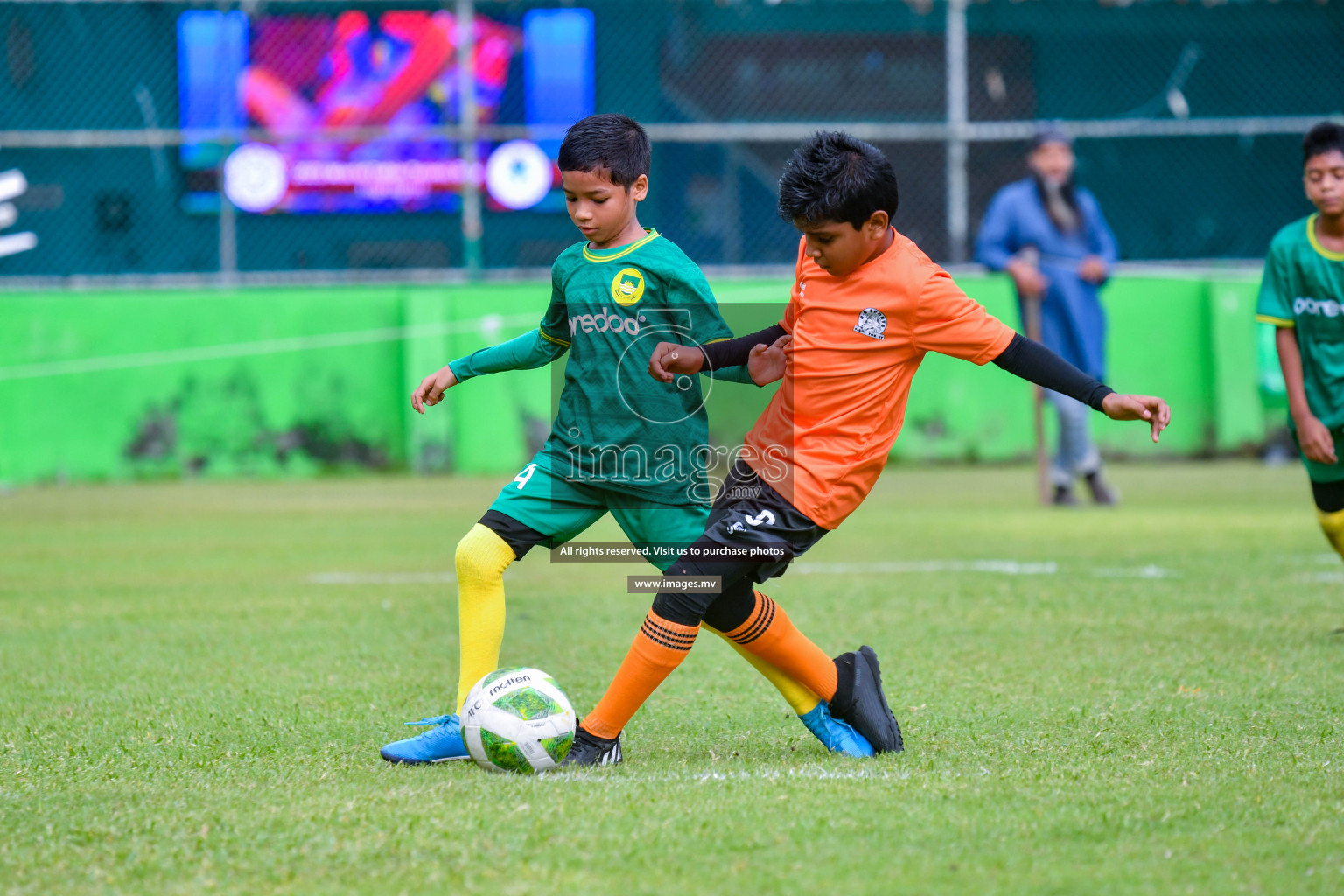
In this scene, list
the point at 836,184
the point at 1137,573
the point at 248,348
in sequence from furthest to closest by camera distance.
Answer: the point at 248,348
the point at 1137,573
the point at 836,184

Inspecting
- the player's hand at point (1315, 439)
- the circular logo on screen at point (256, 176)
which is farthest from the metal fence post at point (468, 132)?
the player's hand at point (1315, 439)

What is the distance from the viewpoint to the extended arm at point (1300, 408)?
480 centimetres

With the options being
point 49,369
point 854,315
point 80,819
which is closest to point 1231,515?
point 854,315

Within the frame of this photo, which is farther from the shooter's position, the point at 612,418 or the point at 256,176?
the point at 256,176

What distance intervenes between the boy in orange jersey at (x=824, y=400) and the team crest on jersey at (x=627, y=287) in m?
0.22

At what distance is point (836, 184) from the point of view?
324 centimetres

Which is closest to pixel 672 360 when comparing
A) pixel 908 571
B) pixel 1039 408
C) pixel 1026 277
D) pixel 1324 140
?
pixel 1324 140

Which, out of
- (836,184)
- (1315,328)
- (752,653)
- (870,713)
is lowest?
(870,713)

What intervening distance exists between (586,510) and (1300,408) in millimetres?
2626

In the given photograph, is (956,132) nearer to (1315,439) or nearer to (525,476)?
(1315,439)

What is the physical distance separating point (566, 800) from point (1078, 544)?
5.05 meters

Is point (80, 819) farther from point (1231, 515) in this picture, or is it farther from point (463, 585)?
point (1231, 515)

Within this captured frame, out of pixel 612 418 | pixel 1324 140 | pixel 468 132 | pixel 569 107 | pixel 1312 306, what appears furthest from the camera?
pixel 569 107

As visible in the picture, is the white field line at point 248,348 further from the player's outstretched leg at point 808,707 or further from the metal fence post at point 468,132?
the player's outstretched leg at point 808,707
